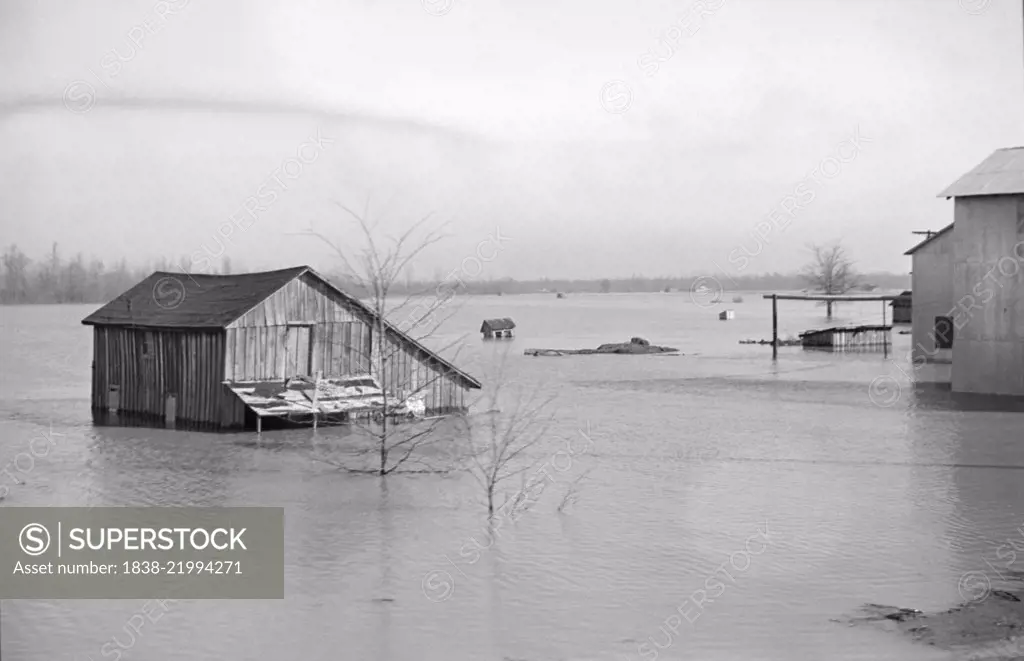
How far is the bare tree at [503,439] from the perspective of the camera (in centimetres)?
1905

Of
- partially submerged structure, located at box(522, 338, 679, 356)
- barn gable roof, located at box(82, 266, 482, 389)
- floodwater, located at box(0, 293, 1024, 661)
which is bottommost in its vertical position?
floodwater, located at box(0, 293, 1024, 661)

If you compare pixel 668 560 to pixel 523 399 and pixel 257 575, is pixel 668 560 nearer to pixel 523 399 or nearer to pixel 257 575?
pixel 257 575

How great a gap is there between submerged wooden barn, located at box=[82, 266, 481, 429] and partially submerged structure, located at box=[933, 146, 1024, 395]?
16285 mm

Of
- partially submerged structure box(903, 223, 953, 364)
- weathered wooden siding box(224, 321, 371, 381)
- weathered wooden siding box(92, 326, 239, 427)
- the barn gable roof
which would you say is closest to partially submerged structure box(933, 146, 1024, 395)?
partially submerged structure box(903, 223, 953, 364)

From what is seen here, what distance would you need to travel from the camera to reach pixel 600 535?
653 inches

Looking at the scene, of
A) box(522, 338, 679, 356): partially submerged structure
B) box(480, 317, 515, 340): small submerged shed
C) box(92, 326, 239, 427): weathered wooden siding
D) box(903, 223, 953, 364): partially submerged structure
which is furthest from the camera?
box(480, 317, 515, 340): small submerged shed

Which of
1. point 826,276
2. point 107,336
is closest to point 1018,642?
point 107,336

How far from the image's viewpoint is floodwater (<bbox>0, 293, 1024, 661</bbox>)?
38.8 feet

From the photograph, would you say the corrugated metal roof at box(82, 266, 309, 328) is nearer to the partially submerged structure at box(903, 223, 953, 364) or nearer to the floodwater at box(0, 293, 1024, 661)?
the floodwater at box(0, 293, 1024, 661)

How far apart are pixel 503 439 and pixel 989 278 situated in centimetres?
1738

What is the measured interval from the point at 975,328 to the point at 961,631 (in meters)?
A: 24.2

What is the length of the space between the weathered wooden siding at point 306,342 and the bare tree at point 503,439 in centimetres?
217

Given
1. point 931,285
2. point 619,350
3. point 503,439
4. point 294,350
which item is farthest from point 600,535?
point 619,350

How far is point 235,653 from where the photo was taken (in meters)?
11.4
